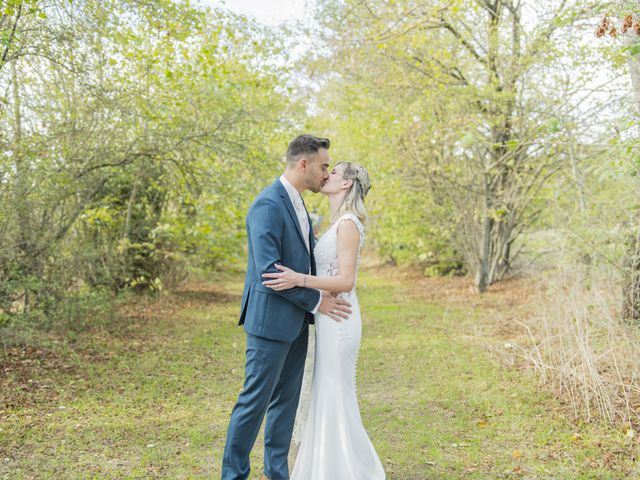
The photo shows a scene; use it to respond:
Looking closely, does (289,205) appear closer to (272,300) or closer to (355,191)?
(355,191)

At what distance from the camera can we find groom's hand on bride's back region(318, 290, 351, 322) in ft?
12.2

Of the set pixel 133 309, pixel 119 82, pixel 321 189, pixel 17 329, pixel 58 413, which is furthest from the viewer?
pixel 133 309

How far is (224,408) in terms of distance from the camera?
5816 mm

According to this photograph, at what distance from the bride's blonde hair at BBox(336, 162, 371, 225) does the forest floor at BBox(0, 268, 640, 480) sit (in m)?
1.96

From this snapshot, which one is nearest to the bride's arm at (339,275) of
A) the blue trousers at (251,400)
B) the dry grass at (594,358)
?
the blue trousers at (251,400)

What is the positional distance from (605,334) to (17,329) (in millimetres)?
6623

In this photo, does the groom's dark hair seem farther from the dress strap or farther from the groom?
the dress strap

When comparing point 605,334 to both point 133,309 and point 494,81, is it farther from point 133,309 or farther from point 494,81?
point 133,309

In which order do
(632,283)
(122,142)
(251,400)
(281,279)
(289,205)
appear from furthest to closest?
1. (122,142)
2. (632,283)
3. (289,205)
4. (251,400)
5. (281,279)

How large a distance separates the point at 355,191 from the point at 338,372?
3.86ft

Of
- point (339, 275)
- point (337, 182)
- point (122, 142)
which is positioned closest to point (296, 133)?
point (122, 142)

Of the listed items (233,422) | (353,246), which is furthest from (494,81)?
(233,422)

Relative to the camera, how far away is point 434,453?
4660mm

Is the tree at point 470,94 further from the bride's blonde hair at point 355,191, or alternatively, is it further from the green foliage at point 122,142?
the bride's blonde hair at point 355,191
